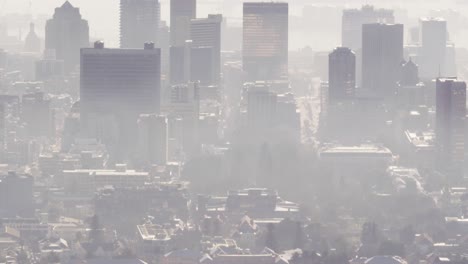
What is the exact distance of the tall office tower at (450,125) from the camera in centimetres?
5109

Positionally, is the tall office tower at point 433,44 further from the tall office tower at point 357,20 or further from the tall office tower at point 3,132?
the tall office tower at point 3,132

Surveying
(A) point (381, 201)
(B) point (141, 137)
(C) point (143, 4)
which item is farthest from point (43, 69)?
(A) point (381, 201)

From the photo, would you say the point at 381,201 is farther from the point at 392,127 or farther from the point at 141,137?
the point at 392,127

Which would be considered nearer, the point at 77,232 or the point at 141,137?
the point at 77,232

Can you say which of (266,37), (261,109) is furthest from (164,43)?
(261,109)

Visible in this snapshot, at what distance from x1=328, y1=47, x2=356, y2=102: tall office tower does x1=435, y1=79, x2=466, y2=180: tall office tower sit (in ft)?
13.4

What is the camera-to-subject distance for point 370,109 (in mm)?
58938

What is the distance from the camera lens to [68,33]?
66.0 metres

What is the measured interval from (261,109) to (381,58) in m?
5.71

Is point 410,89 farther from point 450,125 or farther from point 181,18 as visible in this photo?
point 181,18

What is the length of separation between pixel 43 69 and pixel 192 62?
163 inches

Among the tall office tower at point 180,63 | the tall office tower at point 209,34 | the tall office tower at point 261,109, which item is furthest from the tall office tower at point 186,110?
the tall office tower at point 209,34

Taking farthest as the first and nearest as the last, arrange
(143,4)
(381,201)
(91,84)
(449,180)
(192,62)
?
(143,4) < (192,62) < (91,84) < (449,180) < (381,201)

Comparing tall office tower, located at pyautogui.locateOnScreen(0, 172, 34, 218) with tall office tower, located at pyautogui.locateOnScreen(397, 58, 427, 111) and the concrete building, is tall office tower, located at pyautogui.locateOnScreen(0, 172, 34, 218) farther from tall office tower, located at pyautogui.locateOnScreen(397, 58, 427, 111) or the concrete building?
tall office tower, located at pyautogui.locateOnScreen(397, 58, 427, 111)
